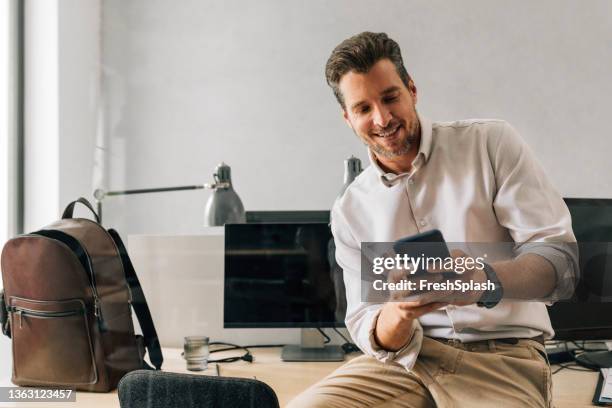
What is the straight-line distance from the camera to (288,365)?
1224mm

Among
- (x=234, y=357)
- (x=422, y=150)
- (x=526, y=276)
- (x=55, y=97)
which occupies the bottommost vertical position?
(x=234, y=357)

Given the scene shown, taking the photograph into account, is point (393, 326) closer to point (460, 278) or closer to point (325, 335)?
point (460, 278)

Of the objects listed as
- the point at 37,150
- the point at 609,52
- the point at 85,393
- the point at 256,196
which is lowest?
the point at 85,393

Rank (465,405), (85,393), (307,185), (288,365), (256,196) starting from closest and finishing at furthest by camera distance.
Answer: (465,405) < (85,393) < (288,365) < (307,185) < (256,196)

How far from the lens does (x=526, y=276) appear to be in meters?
0.75

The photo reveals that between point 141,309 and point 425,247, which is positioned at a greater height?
point 425,247

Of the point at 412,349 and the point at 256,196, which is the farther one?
the point at 256,196

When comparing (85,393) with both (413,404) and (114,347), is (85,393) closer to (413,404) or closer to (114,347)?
(114,347)

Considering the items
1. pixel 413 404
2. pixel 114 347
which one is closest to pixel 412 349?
pixel 413 404

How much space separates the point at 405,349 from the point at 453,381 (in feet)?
0.27

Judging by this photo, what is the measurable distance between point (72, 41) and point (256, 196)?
23.9 inches

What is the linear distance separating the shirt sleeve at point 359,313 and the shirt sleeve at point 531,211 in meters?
0.20

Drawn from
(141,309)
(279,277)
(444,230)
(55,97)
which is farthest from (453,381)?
(55,97)

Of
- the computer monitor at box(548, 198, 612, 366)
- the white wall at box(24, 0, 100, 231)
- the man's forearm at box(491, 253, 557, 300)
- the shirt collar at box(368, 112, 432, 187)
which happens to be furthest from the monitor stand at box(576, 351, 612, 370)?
the white wall at box(24, 0, 100, 231)
